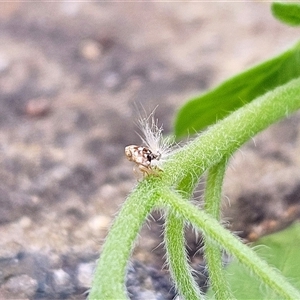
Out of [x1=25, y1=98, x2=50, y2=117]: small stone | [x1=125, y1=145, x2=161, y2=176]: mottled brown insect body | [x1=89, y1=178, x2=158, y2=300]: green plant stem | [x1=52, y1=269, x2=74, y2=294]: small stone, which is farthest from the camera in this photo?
[x1=25, y1=98, x2=50, y2=117]: small stone

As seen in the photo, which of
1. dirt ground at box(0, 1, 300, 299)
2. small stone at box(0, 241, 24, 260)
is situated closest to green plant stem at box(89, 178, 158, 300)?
dirt ground at box(0, 1, 300, 299)

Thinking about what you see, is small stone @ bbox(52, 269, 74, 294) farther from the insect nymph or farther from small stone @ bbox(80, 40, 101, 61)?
small stone @ bbox(80, 40, 101, 61)

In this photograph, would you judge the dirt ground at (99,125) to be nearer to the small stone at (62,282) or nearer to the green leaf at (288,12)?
the small stone at (62,282)

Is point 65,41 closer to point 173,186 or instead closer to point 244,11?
point 244,11

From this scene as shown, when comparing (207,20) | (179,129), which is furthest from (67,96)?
(207,20)

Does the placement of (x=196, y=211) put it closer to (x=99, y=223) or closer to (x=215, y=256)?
(x=215, y=256)

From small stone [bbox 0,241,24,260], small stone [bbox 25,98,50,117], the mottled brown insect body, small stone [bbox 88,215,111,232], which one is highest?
small stone [bbox 25,98,50,117]

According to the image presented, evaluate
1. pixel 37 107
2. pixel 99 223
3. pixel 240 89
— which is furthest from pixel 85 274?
pixel 37 107
